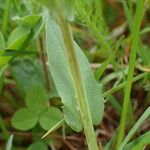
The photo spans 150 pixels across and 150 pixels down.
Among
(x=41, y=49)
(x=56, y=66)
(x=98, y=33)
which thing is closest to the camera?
(x=56, y=66)

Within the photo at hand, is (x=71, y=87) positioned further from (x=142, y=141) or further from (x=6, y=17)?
(x=6, y=17)

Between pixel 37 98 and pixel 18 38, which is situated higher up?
pixel 18 38

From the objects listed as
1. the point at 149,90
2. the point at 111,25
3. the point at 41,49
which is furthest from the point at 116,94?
the point at 111,25

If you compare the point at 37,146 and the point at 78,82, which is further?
the point at 37,146

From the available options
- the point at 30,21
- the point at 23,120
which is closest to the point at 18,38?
the point at 30,21

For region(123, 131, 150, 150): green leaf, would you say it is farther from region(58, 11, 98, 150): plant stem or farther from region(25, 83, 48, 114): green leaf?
region(25, 83, 48, 114): green leaf

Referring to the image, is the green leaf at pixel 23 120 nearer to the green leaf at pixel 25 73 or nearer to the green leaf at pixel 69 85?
the green leaf at pixel 25 73

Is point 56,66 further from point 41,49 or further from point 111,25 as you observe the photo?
point 111,25

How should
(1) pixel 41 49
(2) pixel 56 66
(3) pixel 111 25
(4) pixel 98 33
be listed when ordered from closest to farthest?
(2) pixel 56 66 < (4) pixel 98 33 < (1) pixel 41 49 < (3) pixel 111 25
